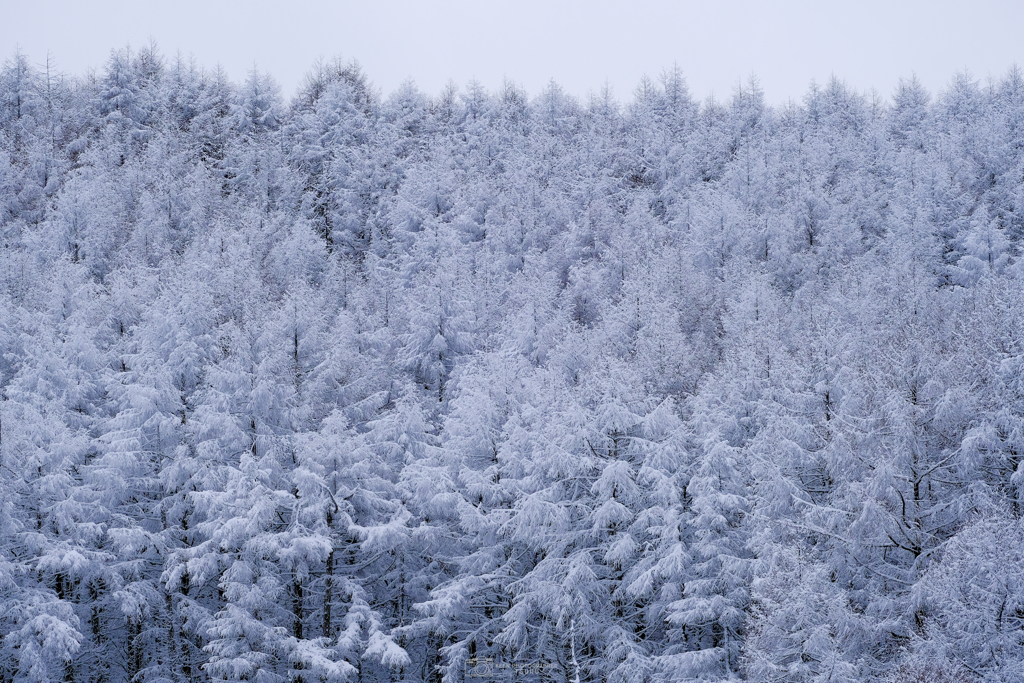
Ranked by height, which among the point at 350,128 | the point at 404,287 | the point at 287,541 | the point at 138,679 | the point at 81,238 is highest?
the point at 350,128

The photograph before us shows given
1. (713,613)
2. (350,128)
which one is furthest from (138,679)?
(350,128)

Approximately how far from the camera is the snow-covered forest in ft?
59.3

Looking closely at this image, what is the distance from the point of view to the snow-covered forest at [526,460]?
1808 centimetres

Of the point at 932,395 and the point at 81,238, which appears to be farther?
the point at 81,238

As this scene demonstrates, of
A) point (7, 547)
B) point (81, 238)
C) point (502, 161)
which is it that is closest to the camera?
point (7, 547)

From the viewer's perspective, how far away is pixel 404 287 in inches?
1506

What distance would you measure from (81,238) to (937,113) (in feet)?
199

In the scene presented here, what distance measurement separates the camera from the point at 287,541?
810 inches

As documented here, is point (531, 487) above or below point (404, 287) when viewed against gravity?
below

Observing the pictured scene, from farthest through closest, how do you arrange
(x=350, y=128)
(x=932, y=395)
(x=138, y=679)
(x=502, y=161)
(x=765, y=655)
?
(x=350, y=128) → (x=502, y=161) → (x=138, y=679) → (x=932, y=395) → (x=765, y=655)

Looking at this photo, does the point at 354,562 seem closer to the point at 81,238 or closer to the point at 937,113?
the point at 81,238

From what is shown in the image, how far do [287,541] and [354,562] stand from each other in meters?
4.34

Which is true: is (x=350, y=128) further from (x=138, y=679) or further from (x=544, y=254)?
(x=138, y=679)

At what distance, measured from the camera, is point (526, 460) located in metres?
22.4
